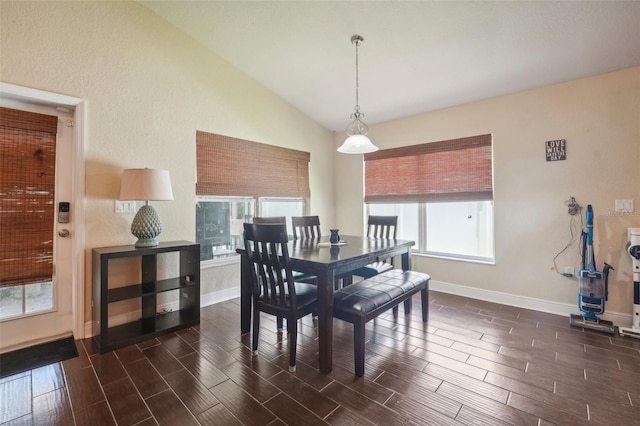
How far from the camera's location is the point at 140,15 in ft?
9.27

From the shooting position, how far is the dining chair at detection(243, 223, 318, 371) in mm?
2055

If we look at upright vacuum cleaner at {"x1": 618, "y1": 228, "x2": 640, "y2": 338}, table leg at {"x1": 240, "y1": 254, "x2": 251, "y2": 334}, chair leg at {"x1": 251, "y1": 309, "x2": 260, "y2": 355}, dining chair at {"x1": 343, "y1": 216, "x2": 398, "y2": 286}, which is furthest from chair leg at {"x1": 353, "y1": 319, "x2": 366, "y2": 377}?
upright vacuum cleaner at {"x1": 618, "y1": 228, "x2": 640, "y2": 338}

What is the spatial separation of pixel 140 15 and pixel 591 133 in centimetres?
461

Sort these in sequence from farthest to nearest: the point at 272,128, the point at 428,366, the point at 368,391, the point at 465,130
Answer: the point at 272,128, the point at 465,130, the point at 428,366, the point at 368,391

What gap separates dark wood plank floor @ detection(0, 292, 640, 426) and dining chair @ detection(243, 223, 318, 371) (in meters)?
0.31

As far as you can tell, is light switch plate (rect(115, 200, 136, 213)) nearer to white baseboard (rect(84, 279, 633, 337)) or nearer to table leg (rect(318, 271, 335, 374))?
white baseboard (rect(84, 279, 633, 337))

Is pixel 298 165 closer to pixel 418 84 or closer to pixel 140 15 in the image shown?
pixel 418 84

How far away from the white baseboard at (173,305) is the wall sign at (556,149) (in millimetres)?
3921

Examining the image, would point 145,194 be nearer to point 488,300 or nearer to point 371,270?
point 371,270

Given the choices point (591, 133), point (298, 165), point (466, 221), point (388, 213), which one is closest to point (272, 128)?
point (298, 165)

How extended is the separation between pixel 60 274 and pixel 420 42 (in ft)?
12.8

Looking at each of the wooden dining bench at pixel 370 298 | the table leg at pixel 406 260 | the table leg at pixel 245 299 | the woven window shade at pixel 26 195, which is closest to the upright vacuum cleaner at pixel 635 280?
the wooden dining bench at pixel 370 298

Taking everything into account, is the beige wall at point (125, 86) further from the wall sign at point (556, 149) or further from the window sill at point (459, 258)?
the wall sign at point (556, 149)

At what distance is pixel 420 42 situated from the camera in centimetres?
271
